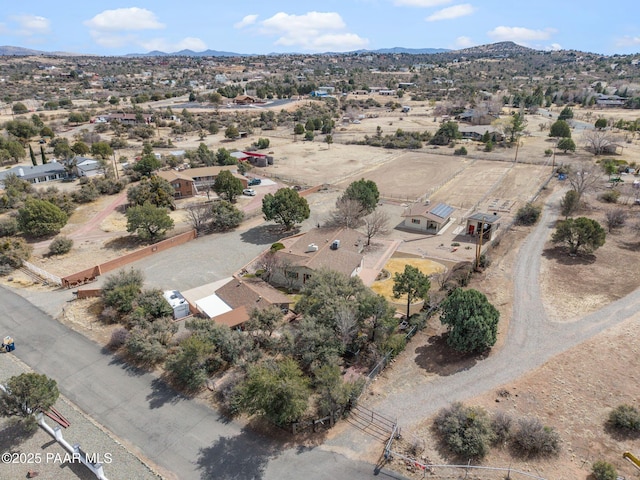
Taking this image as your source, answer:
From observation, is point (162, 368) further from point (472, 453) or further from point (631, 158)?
point (631, 158)

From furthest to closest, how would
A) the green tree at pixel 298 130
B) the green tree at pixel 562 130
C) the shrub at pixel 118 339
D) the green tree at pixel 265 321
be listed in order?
the green tree at pixel 298 130 < the green tree at pixel 562 130 < the shrub at pixel 118 339 < the green tree at pixel 265 321

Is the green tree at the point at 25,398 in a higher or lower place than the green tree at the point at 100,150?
lower

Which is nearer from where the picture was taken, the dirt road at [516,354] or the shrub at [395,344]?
Result: the dirt road at [516,354]

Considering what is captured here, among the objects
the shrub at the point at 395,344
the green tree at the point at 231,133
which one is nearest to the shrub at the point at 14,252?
the shrub at the point at 395,344

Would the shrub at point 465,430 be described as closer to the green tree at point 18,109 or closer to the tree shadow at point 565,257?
the tree shadow at point 565,257

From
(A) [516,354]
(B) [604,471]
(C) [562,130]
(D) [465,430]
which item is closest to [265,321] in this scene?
(D) [465,430]
